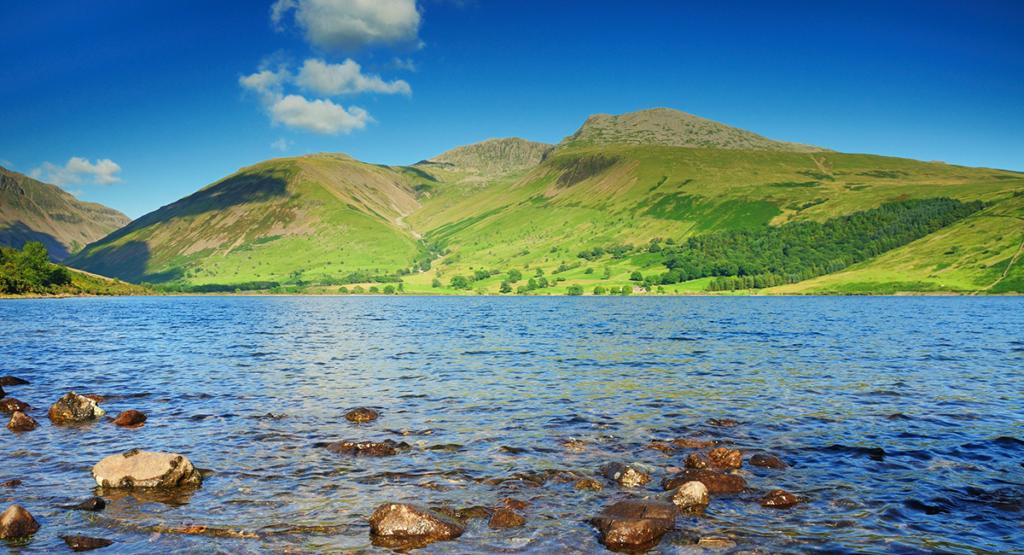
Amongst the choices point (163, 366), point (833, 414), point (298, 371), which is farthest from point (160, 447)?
point (833, 414)

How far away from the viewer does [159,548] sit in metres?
12.6

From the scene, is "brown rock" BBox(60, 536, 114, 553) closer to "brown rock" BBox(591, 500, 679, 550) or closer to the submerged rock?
the submerged rock

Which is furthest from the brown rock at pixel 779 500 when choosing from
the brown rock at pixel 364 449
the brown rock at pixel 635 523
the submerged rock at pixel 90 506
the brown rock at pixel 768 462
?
the submerged rock at pixel 90 506

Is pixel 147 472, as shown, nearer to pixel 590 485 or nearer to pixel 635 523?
pixel 590 485

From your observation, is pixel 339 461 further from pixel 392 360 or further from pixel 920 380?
pixel 920 380

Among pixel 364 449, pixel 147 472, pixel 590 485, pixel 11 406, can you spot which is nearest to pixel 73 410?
pixel 11 406

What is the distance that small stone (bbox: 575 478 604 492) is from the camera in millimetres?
17062

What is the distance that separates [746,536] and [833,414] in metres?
16.8

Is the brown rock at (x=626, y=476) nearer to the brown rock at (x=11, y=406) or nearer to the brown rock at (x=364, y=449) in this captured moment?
the brown rock at (x=364, y=449)

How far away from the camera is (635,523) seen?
13578 mm

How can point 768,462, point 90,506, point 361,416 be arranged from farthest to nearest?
1. point 361,416
2. point 768,462
3. point 90,506

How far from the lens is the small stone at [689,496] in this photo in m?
15.4

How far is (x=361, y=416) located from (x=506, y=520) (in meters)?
13.8

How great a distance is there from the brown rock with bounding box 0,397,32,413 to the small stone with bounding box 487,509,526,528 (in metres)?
27.3
